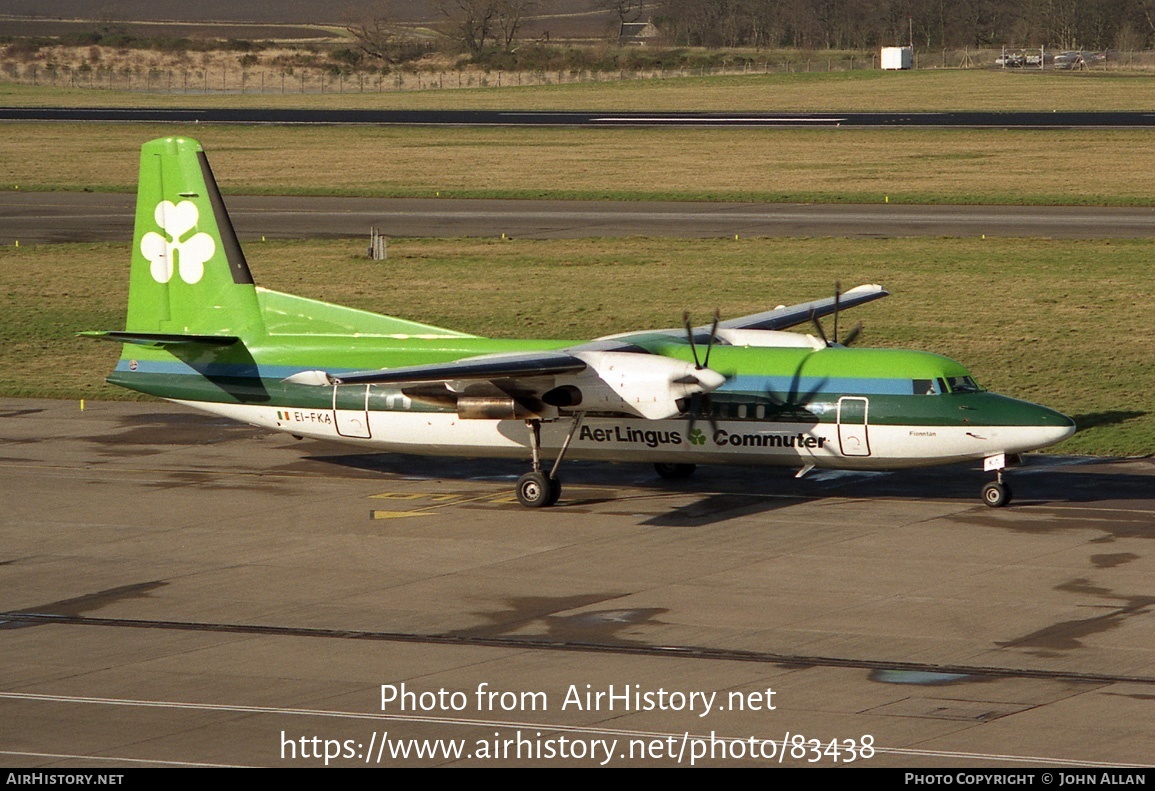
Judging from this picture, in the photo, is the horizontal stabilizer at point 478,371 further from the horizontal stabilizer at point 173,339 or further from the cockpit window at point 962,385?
the cockpit window at point 962,385

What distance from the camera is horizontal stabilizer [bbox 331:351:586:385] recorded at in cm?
2512

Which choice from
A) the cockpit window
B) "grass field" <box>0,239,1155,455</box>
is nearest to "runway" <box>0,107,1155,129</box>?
→ "grass field" <box>0,239,1155,455</box>

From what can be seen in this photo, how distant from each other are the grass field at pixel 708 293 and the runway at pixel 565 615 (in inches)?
352

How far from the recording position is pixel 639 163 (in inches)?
3305

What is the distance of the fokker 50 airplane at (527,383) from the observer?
1022 inches

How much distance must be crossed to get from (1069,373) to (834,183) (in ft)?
126

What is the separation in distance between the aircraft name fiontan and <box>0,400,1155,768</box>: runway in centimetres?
117

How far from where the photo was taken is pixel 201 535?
84.5 ft

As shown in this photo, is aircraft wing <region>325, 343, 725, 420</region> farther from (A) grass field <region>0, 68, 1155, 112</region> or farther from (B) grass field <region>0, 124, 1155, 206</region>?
(A) grass field <region>0, 68, 1155, 112</region>

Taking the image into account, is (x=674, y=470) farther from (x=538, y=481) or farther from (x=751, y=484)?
(x=538, y=481)

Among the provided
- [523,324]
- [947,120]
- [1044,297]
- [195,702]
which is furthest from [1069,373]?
[947,120]

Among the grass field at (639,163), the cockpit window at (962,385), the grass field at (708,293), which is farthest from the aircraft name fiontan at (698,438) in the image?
the grass field at (639,163)

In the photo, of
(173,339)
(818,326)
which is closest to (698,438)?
(818,326)

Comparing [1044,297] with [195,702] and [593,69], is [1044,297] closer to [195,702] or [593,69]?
[195,702]
